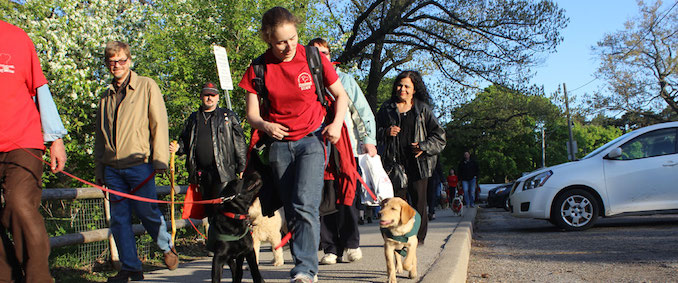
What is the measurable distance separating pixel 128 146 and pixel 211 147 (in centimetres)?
174

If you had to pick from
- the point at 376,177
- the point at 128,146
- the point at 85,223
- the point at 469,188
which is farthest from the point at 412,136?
the point at 469,188

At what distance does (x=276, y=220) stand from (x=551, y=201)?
218 inches

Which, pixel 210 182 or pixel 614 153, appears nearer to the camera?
pixel 210 182

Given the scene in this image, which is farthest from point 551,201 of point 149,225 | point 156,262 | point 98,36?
point 98,36

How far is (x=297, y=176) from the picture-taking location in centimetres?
376

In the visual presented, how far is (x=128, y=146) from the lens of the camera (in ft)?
15.6

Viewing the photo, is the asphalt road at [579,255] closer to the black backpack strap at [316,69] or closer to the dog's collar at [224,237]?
the dog's collar at [224,237]

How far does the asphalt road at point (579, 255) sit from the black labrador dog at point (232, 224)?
258 centimetres

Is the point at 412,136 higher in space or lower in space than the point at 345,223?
higher

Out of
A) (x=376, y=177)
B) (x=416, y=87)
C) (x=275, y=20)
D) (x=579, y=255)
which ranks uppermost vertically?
(x=416, y=87)

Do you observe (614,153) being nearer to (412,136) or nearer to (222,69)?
(412,136)

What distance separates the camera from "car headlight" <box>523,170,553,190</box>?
10.1m

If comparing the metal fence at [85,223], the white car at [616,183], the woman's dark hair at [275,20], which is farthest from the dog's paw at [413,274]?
the white car at [616,183]

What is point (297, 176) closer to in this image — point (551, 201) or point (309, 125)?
point (309, 125)
